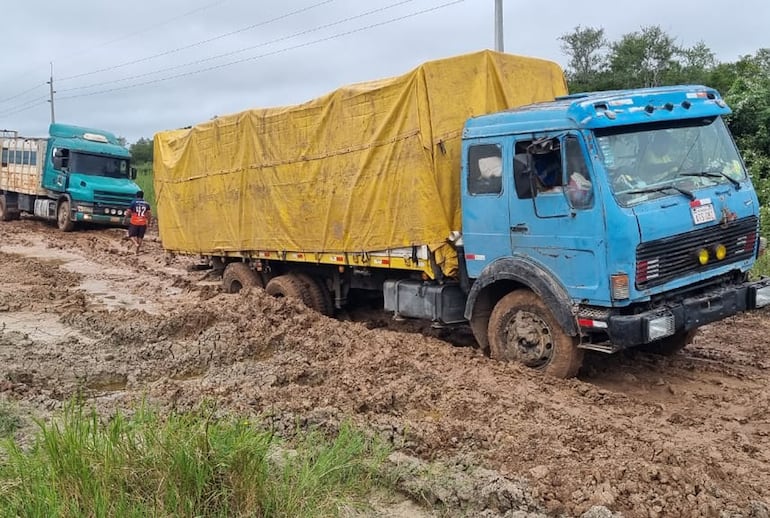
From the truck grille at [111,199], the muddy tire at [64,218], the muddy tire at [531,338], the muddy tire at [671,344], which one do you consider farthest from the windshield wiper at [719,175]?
the muddy tire at [64,218]

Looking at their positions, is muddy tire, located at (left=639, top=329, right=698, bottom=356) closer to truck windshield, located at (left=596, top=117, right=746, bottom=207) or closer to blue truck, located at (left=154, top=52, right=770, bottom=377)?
blue truck, located at (left=154, top=52, right=770, bottom=377)

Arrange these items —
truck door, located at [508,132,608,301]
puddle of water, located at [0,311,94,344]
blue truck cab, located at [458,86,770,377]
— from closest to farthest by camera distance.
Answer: blue truck cab, located at [458,86,770,377] → truck door, located at [508,132,608,301] → puddle of water, located at [0,311,94,344]

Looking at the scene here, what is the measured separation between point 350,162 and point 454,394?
343 centimetres

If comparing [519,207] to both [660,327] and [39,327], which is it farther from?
[39,327]

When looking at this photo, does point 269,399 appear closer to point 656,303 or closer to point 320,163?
point 656,303

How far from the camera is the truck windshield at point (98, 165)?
68.8ft

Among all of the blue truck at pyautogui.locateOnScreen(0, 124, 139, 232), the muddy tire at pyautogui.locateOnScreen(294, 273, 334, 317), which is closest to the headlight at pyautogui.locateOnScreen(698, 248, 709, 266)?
the muddy tire at pyautogui.locateOnScreen(294, 273, 334, 317)

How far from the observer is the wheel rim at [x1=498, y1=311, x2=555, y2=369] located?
20.0ft

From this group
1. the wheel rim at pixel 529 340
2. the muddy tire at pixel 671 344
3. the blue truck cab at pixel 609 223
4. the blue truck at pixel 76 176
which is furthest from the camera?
the blue truck at pixel 76 176

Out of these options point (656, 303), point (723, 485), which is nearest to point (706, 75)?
point (656, 303)

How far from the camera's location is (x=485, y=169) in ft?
21.5

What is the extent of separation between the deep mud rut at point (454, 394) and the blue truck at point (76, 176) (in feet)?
37.6

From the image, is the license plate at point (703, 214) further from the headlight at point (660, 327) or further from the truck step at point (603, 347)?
the truck step at point (603, 347)

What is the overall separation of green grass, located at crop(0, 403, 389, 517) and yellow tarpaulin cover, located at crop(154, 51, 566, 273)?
12.5 feet
